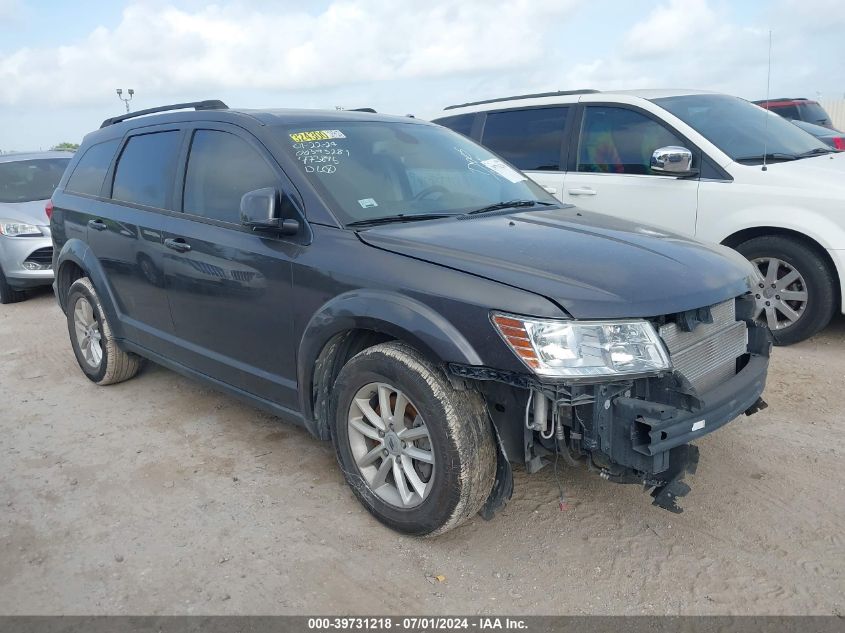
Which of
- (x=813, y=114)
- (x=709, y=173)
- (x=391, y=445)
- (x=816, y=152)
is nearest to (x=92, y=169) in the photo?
(x=391, y=445)

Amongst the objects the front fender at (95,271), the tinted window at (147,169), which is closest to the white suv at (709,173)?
the tinted window at (147,169)

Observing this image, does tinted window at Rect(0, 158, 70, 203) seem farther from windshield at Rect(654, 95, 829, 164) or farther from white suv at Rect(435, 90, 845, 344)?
windshield at Rect(654, 95, 829, 164)

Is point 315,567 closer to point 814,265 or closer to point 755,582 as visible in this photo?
point 755,582

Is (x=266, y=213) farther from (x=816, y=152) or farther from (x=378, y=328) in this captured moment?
(x=816, y=152)

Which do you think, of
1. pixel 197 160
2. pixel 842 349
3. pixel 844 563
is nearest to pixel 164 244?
pixel 197 160

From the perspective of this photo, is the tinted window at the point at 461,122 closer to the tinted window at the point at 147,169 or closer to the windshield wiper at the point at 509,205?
the windshield wiper at the point at 509,205

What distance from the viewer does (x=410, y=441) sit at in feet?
9.58

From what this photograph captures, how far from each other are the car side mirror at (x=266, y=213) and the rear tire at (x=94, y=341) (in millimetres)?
2141

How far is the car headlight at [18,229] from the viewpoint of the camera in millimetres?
8188

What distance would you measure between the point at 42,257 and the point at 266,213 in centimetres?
627

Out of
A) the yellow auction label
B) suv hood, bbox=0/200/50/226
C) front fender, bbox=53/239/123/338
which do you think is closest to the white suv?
the yellow auction label

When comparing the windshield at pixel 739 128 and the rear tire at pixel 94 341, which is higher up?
the windshield at pixel 739 128

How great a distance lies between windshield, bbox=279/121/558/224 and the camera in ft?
10.9

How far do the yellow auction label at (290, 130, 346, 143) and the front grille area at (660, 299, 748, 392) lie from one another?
1.91 meters
